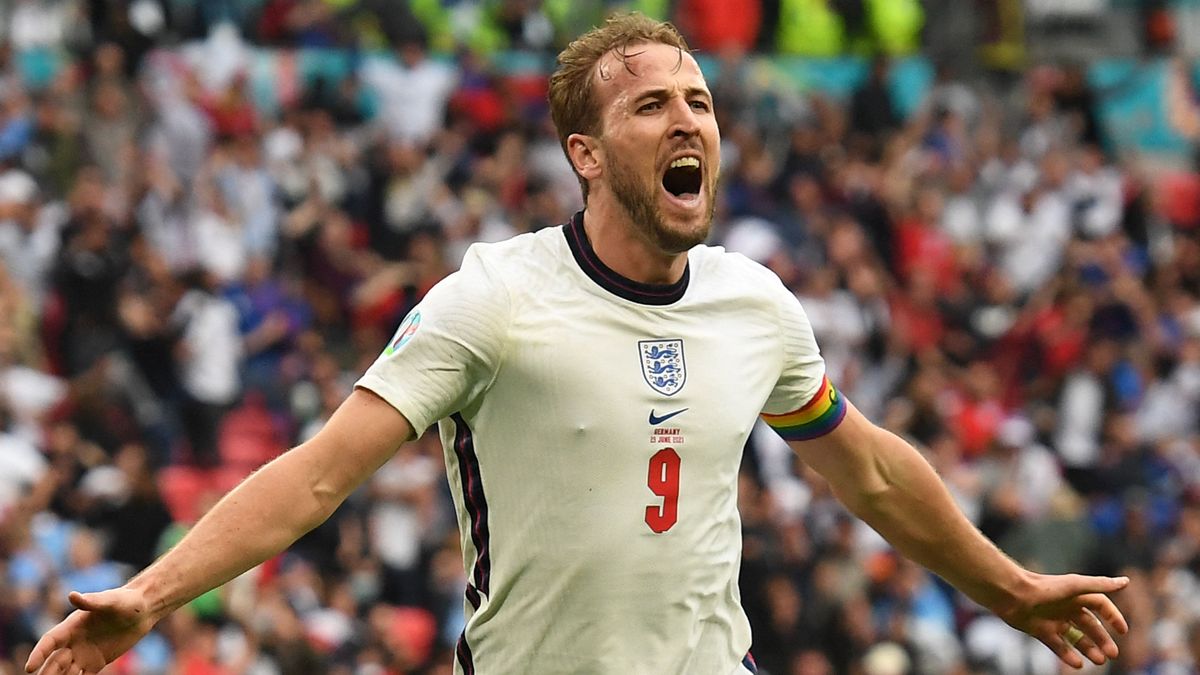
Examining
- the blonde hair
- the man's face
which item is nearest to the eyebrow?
the man's face

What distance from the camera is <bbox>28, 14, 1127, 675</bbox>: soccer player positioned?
4883 mm

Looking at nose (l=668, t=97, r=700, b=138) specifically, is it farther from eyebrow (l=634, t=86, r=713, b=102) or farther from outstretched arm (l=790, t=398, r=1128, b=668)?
outstretched arm (l=790, t=398, r=1128, b=668)

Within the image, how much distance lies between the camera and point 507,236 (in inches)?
585

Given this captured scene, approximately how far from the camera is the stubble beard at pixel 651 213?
5.15 metres

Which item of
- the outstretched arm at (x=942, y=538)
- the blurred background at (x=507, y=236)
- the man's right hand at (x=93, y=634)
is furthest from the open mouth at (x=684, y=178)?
the blurred background at (x=507, y=236)

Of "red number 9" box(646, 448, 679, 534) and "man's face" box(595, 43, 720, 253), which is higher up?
"man's face" box(595, 43, 720, 253)

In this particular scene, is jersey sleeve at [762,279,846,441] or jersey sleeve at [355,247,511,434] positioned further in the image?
jersey sleeve at [762,279,846,441]

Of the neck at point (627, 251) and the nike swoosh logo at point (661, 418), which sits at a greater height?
the neck at point (627, 251)

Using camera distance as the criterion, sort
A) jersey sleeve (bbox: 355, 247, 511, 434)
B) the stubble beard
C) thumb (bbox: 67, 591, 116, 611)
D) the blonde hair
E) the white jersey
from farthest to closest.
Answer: the blonde hair → the stubble beard → the white jersey → jersey sleeve (bbox: 355, 247, 511, 434) → thumb (bbox: 67, 591, 116, 611)

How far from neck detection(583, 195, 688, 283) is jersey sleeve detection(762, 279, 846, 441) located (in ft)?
1.25

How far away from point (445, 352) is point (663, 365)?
568 mm

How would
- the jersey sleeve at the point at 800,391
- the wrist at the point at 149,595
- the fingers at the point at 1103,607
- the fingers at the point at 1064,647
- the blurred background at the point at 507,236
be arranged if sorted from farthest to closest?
the blurred background at the point at 507,236, the fingers at the point at 1064,647, the fingers at the point at 1103,607, the jersey sleeve at the point at 800,391, the wrist at the point at 149,595

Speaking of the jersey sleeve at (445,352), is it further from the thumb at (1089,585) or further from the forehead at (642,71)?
the thumb at (1089,585)

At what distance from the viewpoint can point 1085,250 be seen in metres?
17.5
